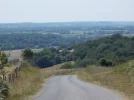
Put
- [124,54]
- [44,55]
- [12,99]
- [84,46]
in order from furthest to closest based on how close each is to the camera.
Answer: [84,46]
[44,55]
[124,54]
[12,99]

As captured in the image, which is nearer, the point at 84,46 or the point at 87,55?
the point at 87,55

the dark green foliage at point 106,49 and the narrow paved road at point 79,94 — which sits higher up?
the narrow paved road at point 79,94

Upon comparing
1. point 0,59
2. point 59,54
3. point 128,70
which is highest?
point 0,59

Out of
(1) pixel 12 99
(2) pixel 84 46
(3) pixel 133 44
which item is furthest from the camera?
(2) pixel 84 46

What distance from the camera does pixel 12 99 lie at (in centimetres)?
2008

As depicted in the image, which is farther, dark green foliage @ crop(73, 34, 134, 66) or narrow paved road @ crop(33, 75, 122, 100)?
dark green foliage @ crop(73, 34, 134, 66)

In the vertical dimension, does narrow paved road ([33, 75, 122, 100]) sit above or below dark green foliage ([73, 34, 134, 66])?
above

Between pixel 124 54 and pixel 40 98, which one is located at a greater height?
pixel 40 98

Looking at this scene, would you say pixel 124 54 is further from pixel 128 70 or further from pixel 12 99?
pixel 12 99

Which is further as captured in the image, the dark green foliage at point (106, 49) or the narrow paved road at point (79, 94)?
the dark green foliage at point (106, 49)

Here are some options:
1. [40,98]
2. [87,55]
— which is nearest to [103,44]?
[87,55]

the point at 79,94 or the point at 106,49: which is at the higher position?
the point at 79,94

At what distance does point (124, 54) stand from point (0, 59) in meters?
98.5

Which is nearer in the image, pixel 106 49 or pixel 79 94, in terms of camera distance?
pixel 79 94
